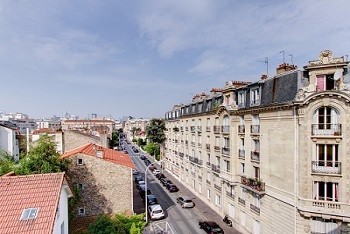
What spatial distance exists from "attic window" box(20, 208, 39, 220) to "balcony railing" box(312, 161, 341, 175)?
19163 mm

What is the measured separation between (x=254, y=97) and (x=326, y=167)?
1032 centimetres

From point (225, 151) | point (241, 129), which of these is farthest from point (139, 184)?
point (241, 129)

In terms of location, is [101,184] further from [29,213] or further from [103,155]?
[29,213]

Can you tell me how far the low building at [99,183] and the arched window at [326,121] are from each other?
19.2m

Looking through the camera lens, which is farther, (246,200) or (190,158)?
(190,158)

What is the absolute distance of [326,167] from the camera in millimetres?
20812

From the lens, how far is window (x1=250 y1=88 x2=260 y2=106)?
2802cm

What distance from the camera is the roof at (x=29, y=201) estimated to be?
14031 millimetres

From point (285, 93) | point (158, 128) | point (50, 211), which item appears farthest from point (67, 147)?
point (285, 93)

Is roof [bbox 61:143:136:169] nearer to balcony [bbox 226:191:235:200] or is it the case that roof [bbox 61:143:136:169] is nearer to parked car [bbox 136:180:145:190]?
balcony [bbox 226:191:235:200]

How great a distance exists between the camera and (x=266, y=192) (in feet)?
84.4

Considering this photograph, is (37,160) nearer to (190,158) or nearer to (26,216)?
(26,216)

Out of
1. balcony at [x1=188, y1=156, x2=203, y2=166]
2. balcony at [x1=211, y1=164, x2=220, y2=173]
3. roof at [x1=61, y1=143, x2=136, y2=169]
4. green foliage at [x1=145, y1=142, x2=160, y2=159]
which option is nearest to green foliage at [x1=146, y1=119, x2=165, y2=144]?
green foliage at [x1=145, y1=142, x2=160, y2=159]

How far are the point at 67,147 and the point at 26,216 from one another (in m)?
33.0
